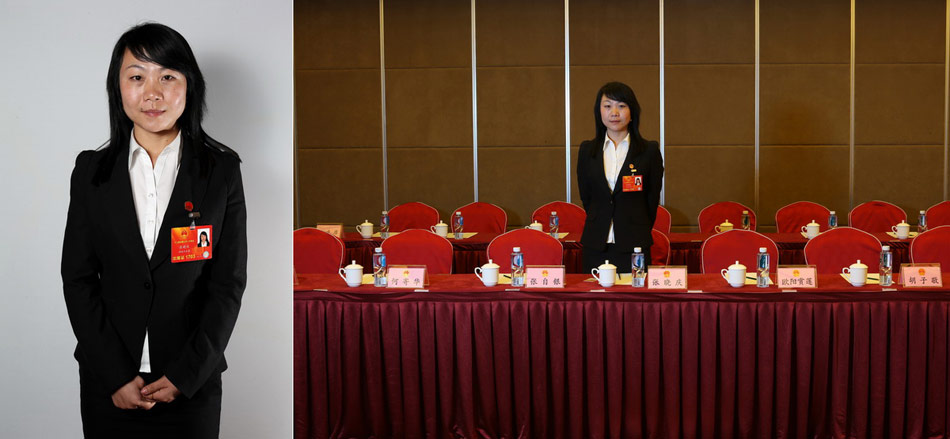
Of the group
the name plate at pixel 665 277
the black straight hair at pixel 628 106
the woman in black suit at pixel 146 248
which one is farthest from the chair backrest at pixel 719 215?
the woman in black suit at pixel 146 248

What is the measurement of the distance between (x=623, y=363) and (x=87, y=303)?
2.25m

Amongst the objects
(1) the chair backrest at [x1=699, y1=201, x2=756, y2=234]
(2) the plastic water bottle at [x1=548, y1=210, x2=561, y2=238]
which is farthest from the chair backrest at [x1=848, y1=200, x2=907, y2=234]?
(2) the plastic water bottle at [x1=548, y1=210, x2=561, y2=238]

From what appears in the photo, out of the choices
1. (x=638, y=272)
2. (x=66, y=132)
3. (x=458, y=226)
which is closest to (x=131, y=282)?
(x=66, y=132)

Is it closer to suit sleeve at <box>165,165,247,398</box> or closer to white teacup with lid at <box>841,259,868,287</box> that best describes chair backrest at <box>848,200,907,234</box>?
white teacup with lid at <box>841,259,868,287</box>

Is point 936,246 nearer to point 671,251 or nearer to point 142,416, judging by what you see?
point 671,251

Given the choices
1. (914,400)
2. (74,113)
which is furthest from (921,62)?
(74,113)

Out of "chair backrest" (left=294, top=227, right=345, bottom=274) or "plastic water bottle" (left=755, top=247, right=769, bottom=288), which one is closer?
"plastic water bottle" (left=755, top=247, right=769, bottom=288)

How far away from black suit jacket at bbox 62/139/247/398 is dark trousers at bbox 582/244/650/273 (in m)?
2.98

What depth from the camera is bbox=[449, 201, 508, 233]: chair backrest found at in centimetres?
662

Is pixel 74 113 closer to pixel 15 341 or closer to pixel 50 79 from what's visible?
pixel 50 79

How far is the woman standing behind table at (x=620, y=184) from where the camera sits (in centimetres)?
437

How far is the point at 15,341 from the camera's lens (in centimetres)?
181

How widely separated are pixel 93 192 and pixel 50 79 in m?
0.27

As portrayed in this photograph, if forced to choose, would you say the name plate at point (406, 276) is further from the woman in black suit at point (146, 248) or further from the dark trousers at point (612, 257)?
the woman in black suit at point (146, 248)
